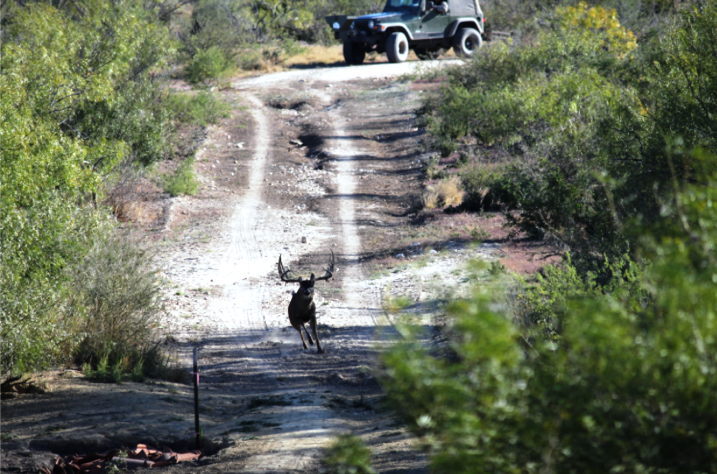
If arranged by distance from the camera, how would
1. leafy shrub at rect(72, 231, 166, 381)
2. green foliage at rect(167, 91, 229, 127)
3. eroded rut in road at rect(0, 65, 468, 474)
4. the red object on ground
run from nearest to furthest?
the red object on ground < eroded rut in road at rect(0, 65, 468, 474) < leafy shrub at rect(72, 231, 166, 381) < green foliage at rect(167, 91, 229, 127)

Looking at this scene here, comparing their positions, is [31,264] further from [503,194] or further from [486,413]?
[503,194]

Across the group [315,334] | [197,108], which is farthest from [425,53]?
[315,334]

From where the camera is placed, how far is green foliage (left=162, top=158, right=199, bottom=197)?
→ 1792 cm

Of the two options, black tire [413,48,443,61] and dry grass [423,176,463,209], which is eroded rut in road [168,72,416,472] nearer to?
dry grass [423,176,463,209]

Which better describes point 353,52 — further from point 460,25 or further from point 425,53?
point 460,25

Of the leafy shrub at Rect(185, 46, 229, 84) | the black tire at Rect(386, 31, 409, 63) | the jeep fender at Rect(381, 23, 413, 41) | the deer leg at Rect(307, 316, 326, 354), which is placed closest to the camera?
the deer leg at Rect(307, 316, 326, 354)

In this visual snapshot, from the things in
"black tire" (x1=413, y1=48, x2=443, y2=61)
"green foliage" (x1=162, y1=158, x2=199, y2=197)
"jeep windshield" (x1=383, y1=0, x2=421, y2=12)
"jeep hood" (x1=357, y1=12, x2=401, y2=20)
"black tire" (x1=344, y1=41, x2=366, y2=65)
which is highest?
"jeep windshield" (x1=383, y1=0, x2=421, y2=12)

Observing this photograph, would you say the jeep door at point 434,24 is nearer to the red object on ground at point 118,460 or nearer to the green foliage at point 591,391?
the red object on ground at point 118,460

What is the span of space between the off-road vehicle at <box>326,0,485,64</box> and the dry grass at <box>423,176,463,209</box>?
13.4m

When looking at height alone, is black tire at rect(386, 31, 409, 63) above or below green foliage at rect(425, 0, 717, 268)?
above

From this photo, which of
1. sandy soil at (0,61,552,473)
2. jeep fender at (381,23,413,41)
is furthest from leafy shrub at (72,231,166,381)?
jeep fender at (381,23,413,41)

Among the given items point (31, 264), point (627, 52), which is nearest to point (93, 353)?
point (31, 264)

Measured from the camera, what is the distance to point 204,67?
27.3 m

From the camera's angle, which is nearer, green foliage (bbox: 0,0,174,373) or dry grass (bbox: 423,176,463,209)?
→ green foliage (bbox: 0,0,174,373)
